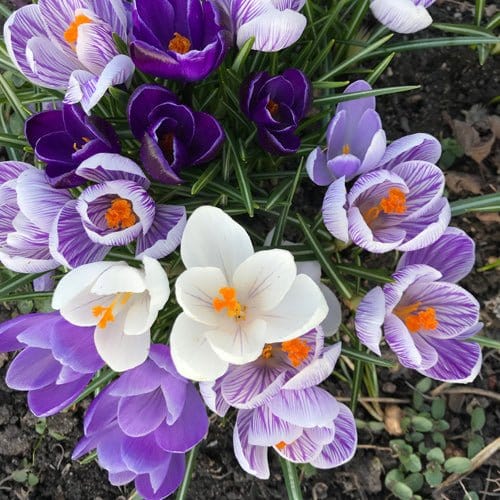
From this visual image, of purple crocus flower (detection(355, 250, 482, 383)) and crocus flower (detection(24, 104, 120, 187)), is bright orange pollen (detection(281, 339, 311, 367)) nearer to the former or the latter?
purple crocus flower (detection(355, 250, 482, 383))

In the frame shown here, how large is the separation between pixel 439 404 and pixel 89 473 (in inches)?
46.3

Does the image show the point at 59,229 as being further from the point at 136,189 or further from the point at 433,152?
the point at 433,152

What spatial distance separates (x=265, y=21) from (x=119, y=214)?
0.50 metres

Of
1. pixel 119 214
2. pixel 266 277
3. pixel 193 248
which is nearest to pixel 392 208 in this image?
pixel 266 277

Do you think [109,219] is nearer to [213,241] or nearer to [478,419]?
[213,241]

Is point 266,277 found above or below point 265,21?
below

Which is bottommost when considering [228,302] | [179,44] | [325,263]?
[325,263]

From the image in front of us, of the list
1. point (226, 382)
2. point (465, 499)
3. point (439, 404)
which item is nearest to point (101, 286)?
point (226, 382)

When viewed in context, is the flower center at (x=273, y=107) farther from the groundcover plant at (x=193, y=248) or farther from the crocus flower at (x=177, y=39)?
the crocus flower at (x=177, y=39)

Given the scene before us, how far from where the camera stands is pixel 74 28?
130 cm

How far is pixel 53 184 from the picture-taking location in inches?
50.9

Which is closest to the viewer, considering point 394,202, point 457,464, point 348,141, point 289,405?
point 289,405

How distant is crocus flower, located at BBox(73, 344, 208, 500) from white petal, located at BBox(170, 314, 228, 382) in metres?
0.10

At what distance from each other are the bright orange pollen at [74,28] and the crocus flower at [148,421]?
27.0 inches
